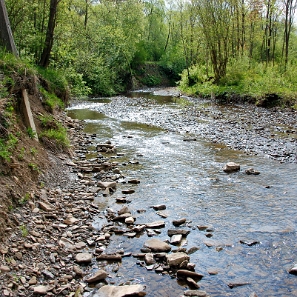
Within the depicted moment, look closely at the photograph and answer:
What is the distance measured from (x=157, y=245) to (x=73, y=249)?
4.37 ft

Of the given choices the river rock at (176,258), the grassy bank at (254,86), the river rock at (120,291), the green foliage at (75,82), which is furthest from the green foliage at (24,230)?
the grassy bank at (254,86)

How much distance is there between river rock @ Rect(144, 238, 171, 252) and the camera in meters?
5.18

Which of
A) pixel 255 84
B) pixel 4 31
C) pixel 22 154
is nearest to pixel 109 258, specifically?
pixel 22 154

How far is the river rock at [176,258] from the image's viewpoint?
15.6 ft

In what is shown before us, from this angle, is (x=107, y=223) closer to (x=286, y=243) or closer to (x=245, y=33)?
(x=286, y=243)

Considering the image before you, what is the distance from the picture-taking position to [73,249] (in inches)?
202

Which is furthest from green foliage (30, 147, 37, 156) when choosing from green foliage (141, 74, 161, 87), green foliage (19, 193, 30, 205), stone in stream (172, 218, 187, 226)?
green foliage (141, 74, 161, 87)

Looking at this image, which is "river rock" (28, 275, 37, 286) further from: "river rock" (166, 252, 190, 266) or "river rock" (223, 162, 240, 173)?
"river rock" (223, 162, 240, 173)

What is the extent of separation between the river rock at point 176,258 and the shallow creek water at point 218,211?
0.22 metres

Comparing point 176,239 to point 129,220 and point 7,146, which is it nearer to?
point 129,220

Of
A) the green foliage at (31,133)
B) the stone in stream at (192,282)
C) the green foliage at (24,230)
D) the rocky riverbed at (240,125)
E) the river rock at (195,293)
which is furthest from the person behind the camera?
the rocky riverbed at (240,125)

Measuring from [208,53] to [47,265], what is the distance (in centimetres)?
3353

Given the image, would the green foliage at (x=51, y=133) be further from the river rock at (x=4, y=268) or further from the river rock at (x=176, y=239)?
the river rock at (x=4, y=268)

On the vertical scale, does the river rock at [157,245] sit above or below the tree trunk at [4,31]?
below
